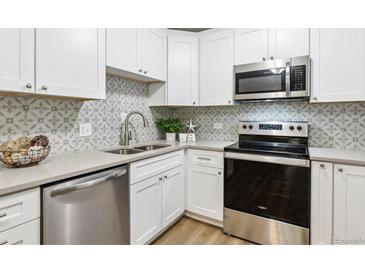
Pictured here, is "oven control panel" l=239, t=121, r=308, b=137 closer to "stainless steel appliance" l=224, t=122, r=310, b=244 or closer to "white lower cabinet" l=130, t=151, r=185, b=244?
"stainless steel appliance" l=224, t=122, r=310, b=244

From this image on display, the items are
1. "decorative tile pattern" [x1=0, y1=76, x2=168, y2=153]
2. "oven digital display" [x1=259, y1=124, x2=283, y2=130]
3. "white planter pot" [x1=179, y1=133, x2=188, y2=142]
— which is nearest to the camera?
"decorative tile pattern" [x1=0, y1=76, x2=168, y2=153]

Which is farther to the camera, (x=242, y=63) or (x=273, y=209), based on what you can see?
(x=242, y=63)

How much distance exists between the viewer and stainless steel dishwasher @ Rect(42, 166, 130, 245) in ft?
3.58

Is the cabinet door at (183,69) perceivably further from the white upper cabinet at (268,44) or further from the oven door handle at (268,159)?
the oven door handle at (268,159)

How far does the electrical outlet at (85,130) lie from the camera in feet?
6.15

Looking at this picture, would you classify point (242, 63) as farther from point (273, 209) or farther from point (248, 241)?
point (248, 241)

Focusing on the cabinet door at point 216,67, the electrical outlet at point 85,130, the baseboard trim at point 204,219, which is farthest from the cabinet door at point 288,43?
the electrical outlet at point 85,130

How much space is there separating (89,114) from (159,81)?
965 millimetres

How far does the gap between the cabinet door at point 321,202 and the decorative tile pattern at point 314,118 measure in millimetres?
631

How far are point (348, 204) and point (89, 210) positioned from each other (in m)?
1.91

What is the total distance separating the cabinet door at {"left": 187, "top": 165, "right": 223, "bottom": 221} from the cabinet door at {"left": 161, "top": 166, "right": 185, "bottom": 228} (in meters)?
0.11

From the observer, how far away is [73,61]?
1450mm

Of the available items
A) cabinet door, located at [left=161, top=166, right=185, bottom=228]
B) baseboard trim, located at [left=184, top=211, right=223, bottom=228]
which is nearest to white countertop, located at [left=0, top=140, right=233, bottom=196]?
cabinet door, located at [left=161, top=166, right=185, bottom=228]
